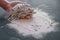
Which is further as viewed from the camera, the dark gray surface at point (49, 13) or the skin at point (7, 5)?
the skin at point (7, 5)

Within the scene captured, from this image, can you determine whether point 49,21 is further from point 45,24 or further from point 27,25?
point 27,25

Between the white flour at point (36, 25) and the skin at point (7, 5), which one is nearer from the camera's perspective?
the white flour at point (36, 25)

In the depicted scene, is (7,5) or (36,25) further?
(7,5)

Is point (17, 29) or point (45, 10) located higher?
point (45, 10)

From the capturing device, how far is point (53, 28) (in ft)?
4.19

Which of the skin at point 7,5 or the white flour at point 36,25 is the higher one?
the skin at point 7,5

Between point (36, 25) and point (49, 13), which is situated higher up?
point (49, 13)

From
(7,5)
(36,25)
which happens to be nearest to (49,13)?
(36,25)

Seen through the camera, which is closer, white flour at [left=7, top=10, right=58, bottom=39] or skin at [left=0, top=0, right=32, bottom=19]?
white flour at [left=7, top=10, right=58, bottom=39]

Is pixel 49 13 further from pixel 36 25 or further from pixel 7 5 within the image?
pixel 7 5

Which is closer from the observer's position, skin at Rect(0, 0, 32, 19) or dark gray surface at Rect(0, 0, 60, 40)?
dark gray surface at Rect(0, 0, 60, 40)

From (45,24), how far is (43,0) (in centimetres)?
59

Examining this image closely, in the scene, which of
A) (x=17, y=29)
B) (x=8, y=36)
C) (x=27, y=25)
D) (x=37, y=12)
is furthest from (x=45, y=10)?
(x=8, y=36)

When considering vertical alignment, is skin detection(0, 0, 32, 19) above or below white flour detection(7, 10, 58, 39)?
above
